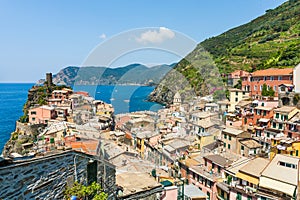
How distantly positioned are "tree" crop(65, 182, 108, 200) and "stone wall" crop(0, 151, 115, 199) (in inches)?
2.0

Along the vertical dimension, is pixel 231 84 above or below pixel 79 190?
above

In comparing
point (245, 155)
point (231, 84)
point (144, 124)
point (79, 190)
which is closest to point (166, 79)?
point (144, 124)

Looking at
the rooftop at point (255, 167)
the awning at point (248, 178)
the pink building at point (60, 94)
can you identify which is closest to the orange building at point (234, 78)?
the rooftop at point (255, 167)

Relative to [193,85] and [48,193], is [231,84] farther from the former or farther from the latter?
[48,193]

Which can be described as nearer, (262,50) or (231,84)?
(231,84)

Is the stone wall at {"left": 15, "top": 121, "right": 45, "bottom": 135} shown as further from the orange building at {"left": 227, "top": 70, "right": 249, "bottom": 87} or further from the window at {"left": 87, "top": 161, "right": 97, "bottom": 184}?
the orange building at {"left": 227, "top": 70, "right": 249, "bottom": 87}

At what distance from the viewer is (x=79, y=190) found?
240 centimetres

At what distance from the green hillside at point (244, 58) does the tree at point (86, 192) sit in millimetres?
12797

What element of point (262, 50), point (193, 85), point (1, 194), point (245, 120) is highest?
point (262, 50)

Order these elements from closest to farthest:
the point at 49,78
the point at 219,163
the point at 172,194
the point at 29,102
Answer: the point at 172,194, the point at 219,163, the point at 29,102, the point at 49,78

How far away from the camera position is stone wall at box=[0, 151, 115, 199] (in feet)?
6.08

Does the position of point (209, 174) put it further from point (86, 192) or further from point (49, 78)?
point (49, 78)

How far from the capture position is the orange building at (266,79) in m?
15.7

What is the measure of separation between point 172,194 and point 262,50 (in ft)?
97.8
